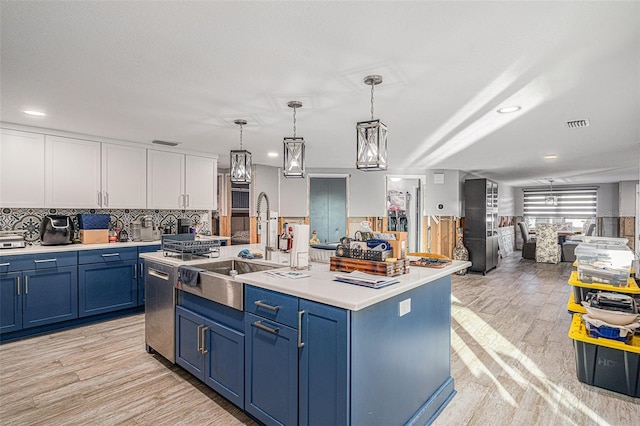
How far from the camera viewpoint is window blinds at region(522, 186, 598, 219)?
10617 millimetres

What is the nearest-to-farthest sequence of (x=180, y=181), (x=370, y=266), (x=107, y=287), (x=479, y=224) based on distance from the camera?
1. (x=370, y=266)
2. (x=107, y=287)
3. (x=180, y=181)
4. (x=479, y=224)

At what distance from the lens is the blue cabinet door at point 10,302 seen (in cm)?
340

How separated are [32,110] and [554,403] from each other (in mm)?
4972

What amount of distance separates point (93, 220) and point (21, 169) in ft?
2.89

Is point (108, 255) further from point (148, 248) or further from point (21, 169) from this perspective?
point (21, 169)

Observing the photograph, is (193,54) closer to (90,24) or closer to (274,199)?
(90,24)

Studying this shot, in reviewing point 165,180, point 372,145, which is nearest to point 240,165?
point 372,145

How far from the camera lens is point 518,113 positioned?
3.26 metres

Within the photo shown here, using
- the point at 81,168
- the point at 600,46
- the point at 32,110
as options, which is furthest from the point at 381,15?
the point at 81,168

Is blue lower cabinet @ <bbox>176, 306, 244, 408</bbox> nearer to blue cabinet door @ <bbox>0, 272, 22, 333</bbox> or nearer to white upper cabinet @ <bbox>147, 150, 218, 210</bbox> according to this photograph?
blue cabinet door @ <bbox>0, 272, 22, 333</bbox>

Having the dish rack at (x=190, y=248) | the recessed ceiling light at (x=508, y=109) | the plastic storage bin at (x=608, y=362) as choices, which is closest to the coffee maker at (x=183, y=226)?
the dish rack at (x=190, y=248)

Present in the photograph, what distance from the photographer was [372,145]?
2223 mm

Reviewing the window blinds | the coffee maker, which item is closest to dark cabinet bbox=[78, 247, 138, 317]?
the coffee maker

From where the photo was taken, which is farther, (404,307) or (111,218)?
(111,218)
